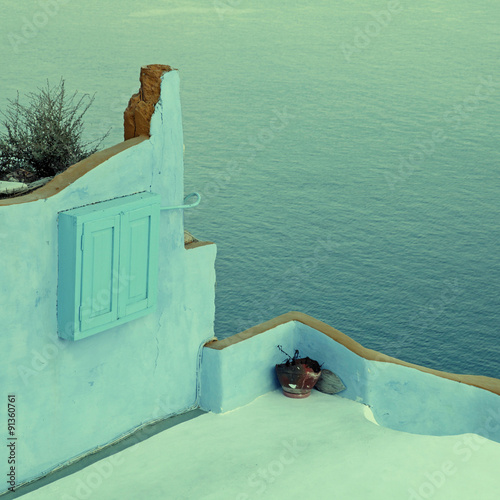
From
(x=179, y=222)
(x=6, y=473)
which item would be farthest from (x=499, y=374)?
(x=6, y=473)

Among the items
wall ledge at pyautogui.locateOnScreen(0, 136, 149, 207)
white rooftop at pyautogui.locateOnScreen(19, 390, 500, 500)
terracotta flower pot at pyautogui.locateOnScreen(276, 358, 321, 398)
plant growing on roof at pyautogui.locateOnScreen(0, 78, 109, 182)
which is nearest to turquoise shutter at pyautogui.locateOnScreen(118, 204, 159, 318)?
wall ledge at pyautogui.locateOnScreen(0, 136, 149, 207)

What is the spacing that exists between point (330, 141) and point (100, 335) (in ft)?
92.0

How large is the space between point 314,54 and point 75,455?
3913cm

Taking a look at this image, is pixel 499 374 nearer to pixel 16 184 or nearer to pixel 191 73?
pixel 16 184

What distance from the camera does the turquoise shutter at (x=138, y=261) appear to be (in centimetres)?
744

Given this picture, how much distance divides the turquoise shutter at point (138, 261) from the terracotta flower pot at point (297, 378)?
1.76 meters

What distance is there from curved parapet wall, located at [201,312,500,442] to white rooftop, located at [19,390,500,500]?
176 millimetres

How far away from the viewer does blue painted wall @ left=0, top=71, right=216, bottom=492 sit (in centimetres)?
686

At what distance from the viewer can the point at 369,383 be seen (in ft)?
29.2

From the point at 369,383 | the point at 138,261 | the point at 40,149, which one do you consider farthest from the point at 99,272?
the point at 369,383

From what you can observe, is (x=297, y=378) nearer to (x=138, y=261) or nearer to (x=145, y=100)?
(x=138, y=261)

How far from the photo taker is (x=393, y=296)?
76.8 ft

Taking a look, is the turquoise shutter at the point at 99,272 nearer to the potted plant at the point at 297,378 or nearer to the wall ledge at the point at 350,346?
the wall ledge at the point at 350,346

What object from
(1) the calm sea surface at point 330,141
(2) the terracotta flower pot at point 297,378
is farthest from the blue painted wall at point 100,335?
(1) the calm sea surface at point 330,141
